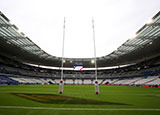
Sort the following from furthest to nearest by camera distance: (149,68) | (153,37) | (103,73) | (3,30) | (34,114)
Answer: (103,73) → (149,68) → (153,37) → (3,30) → (34,114)

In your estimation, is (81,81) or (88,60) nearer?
(88,60)

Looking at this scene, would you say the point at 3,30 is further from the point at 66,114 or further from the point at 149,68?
the point at 149,68

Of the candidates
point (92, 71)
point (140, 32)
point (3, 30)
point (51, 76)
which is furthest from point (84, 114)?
point (92, 71)

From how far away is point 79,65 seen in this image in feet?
171

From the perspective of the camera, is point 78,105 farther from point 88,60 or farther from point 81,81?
point 81,81

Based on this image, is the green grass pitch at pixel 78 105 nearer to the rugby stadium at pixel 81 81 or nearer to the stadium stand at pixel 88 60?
the rugby stadium at pixel 81 81

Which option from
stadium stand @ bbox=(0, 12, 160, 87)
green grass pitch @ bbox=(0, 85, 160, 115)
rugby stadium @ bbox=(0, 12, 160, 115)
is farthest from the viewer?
stadium stand @ bbox=(0, 12, 160, 87)

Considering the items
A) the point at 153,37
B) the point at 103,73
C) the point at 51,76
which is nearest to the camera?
the point at 153,37

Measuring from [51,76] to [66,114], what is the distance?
213 ft

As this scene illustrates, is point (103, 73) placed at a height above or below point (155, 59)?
below

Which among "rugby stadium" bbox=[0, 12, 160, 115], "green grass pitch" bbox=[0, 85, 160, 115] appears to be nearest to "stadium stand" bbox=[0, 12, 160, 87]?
"rugby stadium" bbox=[0, 12, 160, 115]

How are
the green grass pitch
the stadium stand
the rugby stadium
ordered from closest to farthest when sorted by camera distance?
1. the green grass pitch
2. the rugby stadium
3. the stadium stand

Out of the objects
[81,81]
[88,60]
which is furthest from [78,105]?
[81,81]

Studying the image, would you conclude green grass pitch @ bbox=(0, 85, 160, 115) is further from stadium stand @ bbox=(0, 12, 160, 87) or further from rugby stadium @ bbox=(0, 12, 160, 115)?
stadium stand @ bbox=(0, 12, 160, 87)
